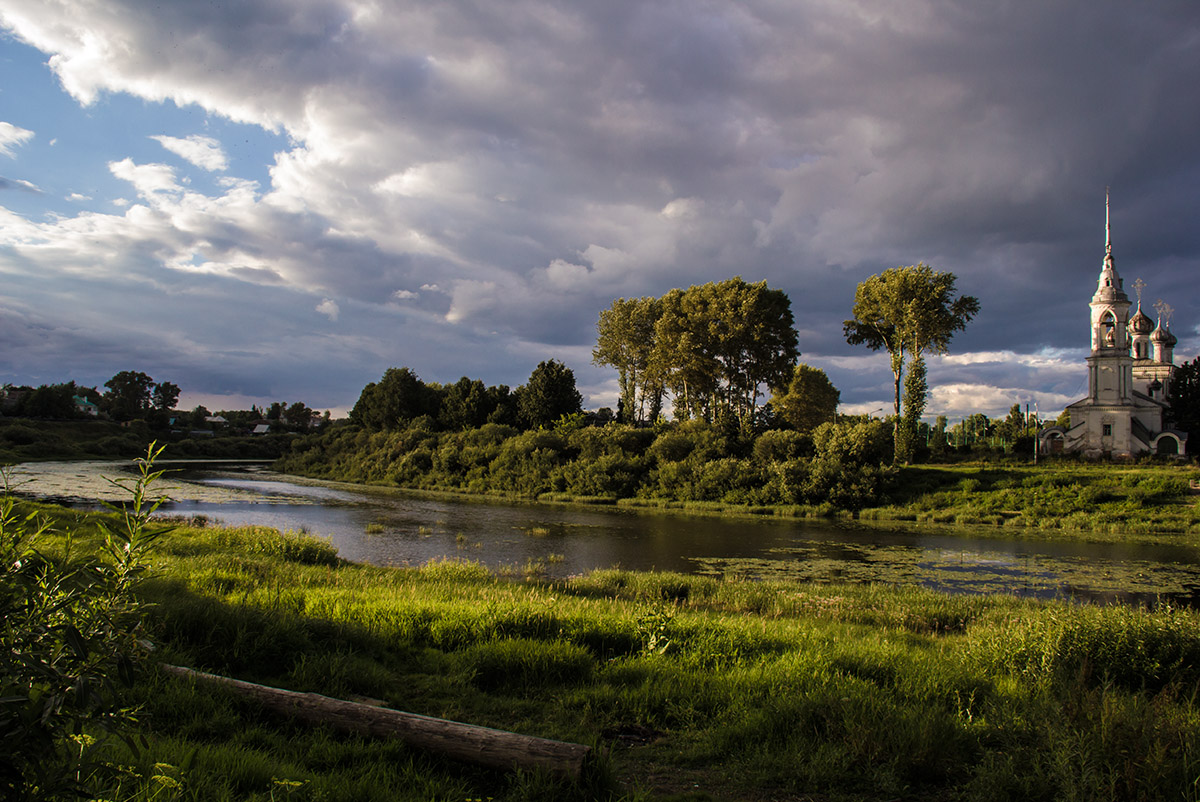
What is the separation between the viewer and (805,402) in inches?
2682

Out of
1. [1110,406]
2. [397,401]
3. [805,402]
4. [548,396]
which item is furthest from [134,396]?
[1110,406]

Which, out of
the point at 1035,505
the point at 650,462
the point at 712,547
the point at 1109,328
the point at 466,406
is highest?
the point at 1109,328

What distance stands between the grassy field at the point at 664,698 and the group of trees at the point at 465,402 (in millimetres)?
52922

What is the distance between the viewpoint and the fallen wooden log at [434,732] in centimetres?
470

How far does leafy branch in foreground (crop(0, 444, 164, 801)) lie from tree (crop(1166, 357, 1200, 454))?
70986 mm

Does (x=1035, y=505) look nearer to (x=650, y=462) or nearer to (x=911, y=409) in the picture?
(x=911, y=409)

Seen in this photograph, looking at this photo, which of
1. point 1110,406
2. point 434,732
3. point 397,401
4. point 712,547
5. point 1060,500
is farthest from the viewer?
point 397,401

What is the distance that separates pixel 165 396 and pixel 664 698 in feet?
424

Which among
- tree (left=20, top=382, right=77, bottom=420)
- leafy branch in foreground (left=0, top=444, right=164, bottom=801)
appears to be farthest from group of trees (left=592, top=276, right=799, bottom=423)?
tree (left=20, top=382, right=77, bottom=420)

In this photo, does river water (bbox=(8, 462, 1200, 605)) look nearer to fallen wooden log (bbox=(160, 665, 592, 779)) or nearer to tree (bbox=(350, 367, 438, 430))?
fallen wooden log (bbox=(160, 665, 592, 779))

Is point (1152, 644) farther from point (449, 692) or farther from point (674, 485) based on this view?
point (674, 485)

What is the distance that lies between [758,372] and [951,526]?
2072 cm

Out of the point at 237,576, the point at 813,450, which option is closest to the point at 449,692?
the point at 237,576

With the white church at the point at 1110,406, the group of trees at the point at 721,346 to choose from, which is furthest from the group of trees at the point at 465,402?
the white church at the point at 1110,406
